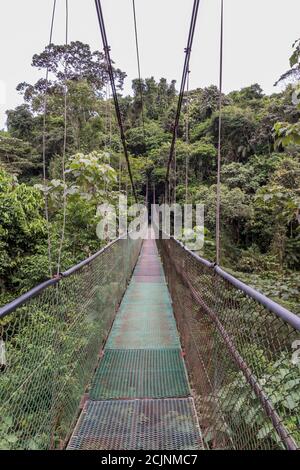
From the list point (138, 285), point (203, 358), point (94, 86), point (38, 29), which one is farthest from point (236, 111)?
point (203, 358)

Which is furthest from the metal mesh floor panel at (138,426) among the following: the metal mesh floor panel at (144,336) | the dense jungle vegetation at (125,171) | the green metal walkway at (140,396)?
the dense jungle vegetation at (125,171)

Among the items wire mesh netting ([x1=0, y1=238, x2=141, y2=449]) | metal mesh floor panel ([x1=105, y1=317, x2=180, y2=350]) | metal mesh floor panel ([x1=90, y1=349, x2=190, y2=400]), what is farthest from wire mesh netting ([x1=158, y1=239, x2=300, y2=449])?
metal mesh floor panel ([x1=105, y1=317, x2=180, y2=350])

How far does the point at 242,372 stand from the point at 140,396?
3.19 feet

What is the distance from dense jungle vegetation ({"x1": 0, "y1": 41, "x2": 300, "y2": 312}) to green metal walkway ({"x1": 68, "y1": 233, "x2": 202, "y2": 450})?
2.79ft

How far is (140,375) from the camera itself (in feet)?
6.46

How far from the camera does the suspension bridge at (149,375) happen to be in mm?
784

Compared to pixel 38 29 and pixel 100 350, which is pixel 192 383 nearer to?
pixel 100 350

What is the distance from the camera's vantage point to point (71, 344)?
146 centimetres

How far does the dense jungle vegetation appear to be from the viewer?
2.79 m

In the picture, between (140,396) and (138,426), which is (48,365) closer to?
(138,426)

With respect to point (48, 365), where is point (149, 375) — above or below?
below

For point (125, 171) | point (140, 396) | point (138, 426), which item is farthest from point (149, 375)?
point (125, 171)

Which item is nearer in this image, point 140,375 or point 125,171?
point 140,375

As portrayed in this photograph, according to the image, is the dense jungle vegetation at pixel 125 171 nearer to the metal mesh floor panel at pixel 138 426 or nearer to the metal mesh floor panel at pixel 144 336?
the metal mesh floor panel at pixel 144 336
